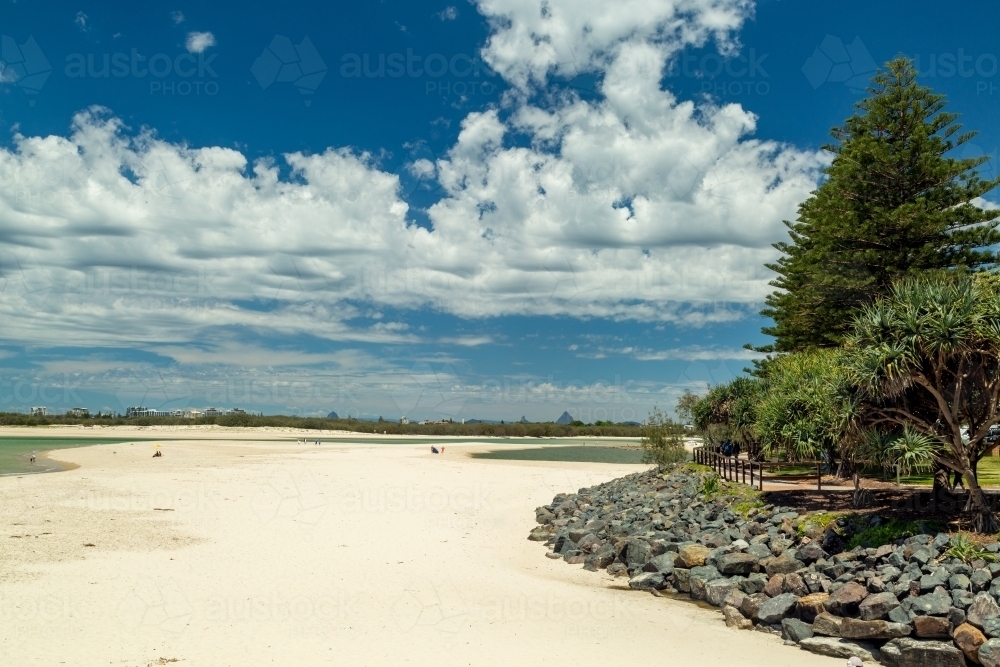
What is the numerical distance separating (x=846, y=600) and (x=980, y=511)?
3.39 meters

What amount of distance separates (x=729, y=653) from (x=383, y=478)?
77.4 ft

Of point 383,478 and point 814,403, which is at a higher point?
point 814,403

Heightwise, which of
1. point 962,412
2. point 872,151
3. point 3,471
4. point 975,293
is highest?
point 872,151

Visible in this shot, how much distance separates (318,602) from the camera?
435 inches

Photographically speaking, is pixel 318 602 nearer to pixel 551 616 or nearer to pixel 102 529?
pixel 551 616

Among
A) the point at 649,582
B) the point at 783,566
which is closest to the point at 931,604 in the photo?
the point at 783,566

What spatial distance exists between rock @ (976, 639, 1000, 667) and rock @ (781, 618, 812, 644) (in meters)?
1.99

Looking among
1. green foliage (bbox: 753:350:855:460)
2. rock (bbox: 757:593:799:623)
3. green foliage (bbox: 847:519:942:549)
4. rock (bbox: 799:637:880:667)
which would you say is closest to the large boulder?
rock (bbox: 799:637:880:667)

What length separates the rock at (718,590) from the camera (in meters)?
11.6

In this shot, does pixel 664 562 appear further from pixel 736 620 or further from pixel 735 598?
pixel 736 620

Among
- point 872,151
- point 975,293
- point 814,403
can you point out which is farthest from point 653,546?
point 872,151

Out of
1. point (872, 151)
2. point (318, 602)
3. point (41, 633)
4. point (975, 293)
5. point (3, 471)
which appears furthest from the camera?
point (3, 471)

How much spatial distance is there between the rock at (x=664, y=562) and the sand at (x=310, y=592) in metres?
0.70

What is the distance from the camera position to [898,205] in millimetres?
24469
